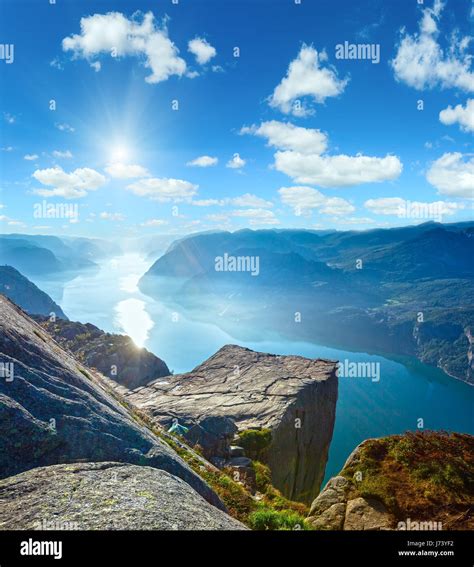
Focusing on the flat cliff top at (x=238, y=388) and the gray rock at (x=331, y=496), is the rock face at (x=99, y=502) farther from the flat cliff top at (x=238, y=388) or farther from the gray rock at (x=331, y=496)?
the flat cliff top at (x=238, y=388)

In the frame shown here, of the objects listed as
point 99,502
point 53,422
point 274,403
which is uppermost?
point 53,422

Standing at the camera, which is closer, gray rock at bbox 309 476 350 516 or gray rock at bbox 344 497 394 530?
gray rock at bbox 344 497 394 530

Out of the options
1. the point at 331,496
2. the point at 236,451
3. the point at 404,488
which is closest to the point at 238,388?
the point at 236,451

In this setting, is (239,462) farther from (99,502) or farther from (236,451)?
(99,502)

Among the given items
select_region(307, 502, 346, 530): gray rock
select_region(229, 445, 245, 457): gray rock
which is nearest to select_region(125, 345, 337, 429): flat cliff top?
select_region(229, 445, 245, 457): gray rock

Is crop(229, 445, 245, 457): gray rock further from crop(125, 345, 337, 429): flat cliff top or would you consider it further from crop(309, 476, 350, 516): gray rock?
crop(309, 476, 350, 516): gray rock
